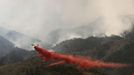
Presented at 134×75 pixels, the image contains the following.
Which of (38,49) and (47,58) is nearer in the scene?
(38,49)

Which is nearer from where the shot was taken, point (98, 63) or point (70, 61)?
point (70, 61)

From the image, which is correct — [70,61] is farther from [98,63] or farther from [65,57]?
[98,63]

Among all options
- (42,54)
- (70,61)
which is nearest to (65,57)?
(70,61)

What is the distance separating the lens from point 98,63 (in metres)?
160

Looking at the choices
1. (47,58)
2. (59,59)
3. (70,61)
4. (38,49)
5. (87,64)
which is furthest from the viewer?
(87,64)

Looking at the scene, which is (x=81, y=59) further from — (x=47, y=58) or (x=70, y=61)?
(x=47, y=58)

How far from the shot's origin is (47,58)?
124000 millimetres

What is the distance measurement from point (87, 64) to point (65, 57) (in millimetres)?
16593

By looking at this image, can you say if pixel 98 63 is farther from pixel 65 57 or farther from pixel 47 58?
pixel 47 58

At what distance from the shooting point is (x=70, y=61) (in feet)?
478

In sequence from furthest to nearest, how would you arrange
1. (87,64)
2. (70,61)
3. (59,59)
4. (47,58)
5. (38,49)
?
1. (87,64)
2. (70,61)
3. (59,59)
4. (47,58)
5. (38,49)

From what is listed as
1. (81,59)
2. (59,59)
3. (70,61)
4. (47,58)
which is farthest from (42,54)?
(81,59)

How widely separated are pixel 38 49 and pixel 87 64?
46.2 meters

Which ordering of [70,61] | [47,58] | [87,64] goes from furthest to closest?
[87,64] < [70,61] < [47,58]
